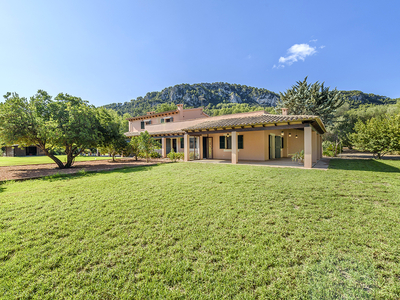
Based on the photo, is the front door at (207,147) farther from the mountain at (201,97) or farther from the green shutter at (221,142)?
the mountain at (201,97)

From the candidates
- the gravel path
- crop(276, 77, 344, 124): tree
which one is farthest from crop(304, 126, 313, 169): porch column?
crop(276, 77, 344, 124): tree

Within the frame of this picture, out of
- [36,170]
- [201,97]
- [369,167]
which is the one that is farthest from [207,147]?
[201,97]

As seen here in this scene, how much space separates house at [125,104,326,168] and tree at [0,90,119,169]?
689cm

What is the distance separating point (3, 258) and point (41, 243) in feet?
1.29

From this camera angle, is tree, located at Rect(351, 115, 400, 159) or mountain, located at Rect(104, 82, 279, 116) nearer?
tree, located at Rect(351, 115, 400, 159)

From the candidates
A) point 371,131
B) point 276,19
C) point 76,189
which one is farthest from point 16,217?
point 371,131

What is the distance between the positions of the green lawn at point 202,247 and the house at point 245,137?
670cm

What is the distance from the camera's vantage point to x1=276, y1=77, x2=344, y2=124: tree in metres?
23.1

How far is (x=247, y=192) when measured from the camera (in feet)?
16.5

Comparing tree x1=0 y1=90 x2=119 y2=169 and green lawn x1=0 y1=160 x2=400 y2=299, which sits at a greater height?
tree x1=0 y1=90 x2=119 y2=169

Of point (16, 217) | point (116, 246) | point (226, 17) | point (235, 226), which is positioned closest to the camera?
point (116, 246)

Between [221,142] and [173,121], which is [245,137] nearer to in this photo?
[221,142]

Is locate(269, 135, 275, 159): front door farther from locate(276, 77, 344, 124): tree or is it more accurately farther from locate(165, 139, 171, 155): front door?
locate(276, 77, 344, 124): tree

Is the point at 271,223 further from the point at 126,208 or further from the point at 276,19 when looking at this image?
the point at 276,19
